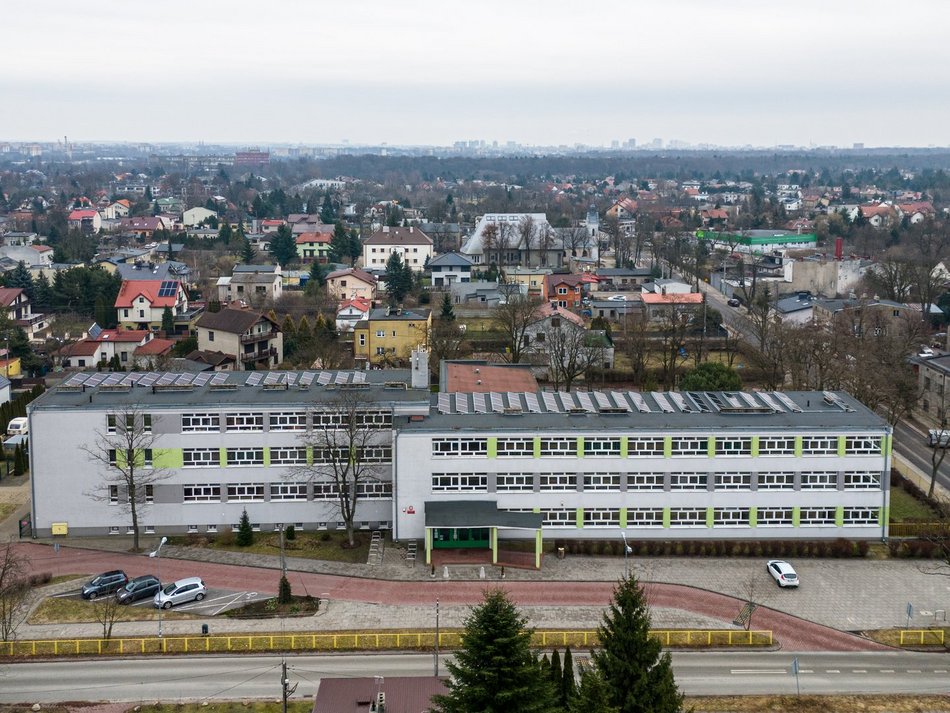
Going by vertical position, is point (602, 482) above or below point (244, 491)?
above

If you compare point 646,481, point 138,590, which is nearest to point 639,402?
point 646,481

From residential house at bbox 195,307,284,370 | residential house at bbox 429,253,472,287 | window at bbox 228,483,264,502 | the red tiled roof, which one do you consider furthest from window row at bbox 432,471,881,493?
residential house at bbox 429,253,472,287

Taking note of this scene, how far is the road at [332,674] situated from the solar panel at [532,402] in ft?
32.2

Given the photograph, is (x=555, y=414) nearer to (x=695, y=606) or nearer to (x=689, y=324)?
(x=695, y=606)

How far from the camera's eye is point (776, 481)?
3030cm

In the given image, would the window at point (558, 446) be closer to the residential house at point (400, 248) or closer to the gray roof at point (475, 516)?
the gray roof at point (475, 516)

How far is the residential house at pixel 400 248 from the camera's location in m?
81.7

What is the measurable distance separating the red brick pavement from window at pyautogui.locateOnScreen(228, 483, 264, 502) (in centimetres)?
275

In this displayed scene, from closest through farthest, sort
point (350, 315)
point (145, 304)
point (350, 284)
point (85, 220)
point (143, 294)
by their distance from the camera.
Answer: point (350, 315) < point (143, 294) < point (145, 304) < point (350, 284) < point (85, 220)

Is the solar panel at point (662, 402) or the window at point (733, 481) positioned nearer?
the window at point (733, 481)

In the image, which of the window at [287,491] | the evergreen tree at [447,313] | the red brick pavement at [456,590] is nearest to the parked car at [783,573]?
the red brick pavement at [456,590]

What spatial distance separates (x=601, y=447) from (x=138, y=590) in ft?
44.3

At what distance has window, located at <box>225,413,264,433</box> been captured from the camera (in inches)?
1212

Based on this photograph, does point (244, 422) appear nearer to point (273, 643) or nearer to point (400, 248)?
point (273, 643)
